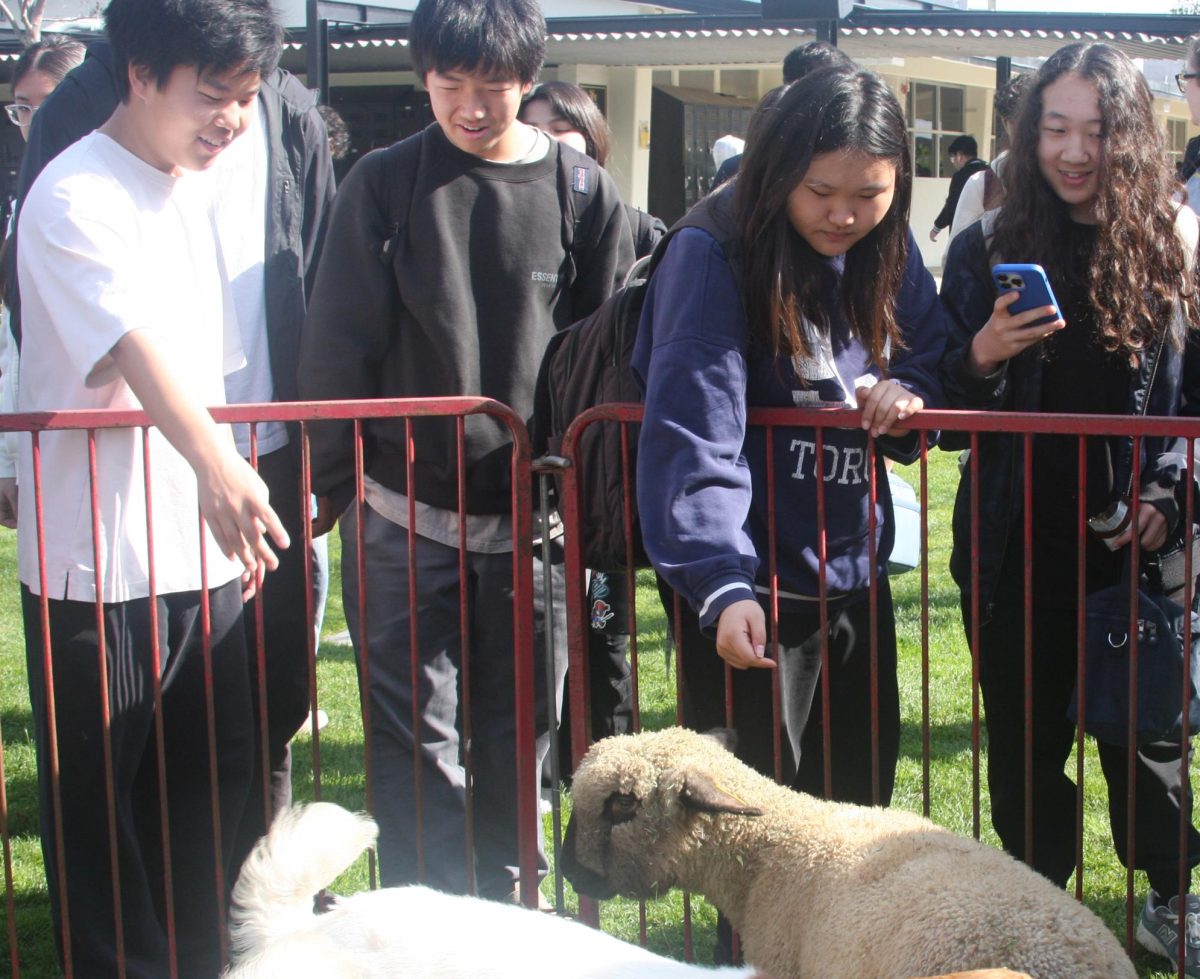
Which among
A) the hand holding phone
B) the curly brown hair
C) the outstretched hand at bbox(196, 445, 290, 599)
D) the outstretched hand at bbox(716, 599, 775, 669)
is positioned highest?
the curly brown hair

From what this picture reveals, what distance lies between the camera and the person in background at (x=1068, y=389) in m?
3.02

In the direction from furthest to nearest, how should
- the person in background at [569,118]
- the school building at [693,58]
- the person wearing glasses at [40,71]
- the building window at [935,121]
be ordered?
the building window at [935,121] < the school building at [693,58] < the person wearing glasses at [40,71] < the person in background at [569,118]

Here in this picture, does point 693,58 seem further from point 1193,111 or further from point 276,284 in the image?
point 276,284

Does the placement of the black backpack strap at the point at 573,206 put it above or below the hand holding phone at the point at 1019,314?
above

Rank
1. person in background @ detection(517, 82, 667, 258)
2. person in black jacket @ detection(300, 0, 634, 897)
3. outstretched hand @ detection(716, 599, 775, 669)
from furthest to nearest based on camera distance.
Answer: person in background @ detection(517, 82, 667, 258)
person in black jacket @ detection(300, 0, 634, 897)
outstretched hand @ detection(716, 599, 775, 669)

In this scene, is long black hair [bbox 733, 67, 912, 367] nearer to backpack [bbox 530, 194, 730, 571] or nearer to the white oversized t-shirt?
backpack [bbox 530, 194, 730, 571]

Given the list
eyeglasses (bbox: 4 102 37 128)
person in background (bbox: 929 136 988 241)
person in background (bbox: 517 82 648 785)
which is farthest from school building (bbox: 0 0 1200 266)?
person in background (bbox: 517 82 648 785)

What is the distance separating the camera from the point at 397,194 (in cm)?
330

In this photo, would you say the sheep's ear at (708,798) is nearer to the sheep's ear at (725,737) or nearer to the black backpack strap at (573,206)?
the sheep's ear at (725,737)

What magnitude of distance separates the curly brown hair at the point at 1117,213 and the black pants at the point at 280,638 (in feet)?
5.87

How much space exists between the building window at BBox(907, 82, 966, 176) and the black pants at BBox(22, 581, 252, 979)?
2335cm

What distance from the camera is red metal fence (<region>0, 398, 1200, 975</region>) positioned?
109 inches

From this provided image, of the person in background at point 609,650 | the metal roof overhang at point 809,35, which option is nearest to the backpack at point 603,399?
the person in background at point 609,650

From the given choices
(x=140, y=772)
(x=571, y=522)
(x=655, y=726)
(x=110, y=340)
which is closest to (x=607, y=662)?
(x=655, y=726)
